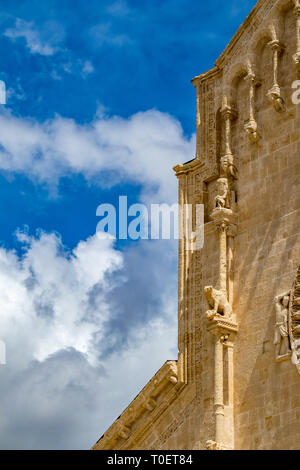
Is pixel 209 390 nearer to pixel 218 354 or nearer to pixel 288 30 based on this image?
pixel 218 354

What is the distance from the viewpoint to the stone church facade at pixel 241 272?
3056 centimetres

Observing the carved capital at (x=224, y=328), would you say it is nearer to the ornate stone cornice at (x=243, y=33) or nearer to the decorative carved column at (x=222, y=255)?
the decorative carved column at (x=222, y=255)

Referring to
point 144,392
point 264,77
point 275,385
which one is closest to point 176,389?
point 144,392

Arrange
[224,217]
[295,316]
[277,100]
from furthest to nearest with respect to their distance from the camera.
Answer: [224,217], [277,100], [295,316]

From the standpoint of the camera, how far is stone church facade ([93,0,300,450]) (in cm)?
3056

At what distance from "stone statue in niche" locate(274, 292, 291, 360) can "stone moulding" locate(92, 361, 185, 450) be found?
128 inches

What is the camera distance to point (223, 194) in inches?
1305

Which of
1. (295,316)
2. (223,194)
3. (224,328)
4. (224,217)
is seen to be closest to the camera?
(295,316)

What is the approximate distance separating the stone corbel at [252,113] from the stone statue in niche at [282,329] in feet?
14.9

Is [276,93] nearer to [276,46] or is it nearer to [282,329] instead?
[276,46]

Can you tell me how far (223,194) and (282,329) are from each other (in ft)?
14.2

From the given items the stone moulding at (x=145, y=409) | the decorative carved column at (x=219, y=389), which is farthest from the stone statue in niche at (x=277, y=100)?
the stone moulding at (x=145, y=409)

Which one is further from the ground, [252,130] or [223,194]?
[252,130]

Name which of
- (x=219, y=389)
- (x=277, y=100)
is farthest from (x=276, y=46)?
(x=219, y=389)
